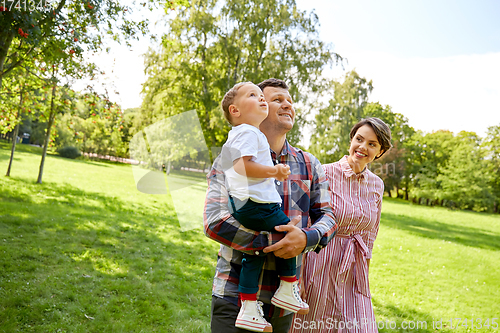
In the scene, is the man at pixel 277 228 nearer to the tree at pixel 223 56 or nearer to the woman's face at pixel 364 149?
the woman's face at pixel 364 149

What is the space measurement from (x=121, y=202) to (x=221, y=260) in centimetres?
1180

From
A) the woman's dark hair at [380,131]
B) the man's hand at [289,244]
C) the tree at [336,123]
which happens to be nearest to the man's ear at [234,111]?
the man's hand at [289,244]

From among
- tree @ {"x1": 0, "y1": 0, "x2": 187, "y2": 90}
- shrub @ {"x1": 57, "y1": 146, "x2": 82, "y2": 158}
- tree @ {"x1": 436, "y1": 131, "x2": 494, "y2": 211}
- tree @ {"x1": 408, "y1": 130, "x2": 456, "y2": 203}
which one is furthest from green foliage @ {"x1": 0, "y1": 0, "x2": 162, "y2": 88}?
tree @ {"x1": 408, "y1": 130, "x2": 456, "y2": 203}

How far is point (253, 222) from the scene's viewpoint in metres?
1.73

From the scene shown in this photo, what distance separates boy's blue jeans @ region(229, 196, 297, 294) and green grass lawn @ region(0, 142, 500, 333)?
0.50 m

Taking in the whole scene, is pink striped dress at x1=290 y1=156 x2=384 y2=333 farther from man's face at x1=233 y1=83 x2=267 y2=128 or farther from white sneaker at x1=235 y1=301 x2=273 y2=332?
man's face at x1=233 y1=83 x2=267 y2=128

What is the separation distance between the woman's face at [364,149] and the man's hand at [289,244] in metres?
1.32

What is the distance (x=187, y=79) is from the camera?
1634 cm

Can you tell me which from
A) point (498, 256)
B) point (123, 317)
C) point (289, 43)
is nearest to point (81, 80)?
point (123, 317)

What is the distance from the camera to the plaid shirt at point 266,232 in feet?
5.73

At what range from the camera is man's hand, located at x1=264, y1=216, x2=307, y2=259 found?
1.70 meters

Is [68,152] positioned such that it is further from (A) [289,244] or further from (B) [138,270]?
(A) [289,244]

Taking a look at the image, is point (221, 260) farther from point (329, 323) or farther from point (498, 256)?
point (498, 256)

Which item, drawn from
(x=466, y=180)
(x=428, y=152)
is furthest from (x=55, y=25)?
(x=428, y=152)
